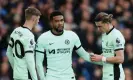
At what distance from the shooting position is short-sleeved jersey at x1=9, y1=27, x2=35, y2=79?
11.4m

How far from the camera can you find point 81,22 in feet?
58.9

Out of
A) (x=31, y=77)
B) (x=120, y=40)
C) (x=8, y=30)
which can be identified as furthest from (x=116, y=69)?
(x=8, y=30)

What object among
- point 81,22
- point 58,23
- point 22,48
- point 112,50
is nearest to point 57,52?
point 58,23

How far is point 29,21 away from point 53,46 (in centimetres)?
63

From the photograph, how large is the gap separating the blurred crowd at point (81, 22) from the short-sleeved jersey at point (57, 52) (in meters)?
3.91

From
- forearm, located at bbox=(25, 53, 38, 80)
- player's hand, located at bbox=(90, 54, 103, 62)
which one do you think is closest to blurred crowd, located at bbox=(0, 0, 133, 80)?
player's hand, located at bbox=(90, 54, 103, 62)

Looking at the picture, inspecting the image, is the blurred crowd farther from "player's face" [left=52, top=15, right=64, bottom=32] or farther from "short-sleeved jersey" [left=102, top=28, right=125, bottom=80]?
"player's face" [left=52, top=15, right=64, bottom=32]

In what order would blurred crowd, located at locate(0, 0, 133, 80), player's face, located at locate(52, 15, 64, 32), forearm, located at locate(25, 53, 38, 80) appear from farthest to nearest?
blurred crowd, located at locate(0, 0, 133, 80), player's face, located at locate(52, 15, 64, 32), forearm, located at locate(25, 53, 38, 80)

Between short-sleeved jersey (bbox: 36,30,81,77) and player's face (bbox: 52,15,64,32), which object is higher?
player's face (bbox: 52,15,64,32)

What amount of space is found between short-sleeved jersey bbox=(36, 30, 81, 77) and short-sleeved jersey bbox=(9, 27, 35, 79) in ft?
0.99

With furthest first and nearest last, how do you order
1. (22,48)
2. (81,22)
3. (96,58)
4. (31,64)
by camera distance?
(81,22), (96,58), (22,48), (31,64)

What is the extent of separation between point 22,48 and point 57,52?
64cm

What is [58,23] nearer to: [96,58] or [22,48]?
[22,48]

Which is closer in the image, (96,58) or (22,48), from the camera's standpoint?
(22,48)
